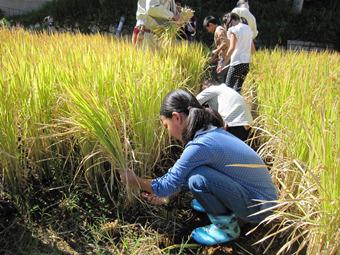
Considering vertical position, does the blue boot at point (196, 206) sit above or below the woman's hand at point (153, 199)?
below

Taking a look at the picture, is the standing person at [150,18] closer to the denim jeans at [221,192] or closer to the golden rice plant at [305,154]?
the golden rice plant at [305,154]

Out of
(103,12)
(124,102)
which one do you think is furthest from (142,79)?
(103,12)

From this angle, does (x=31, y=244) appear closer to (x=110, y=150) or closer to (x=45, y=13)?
(x=110, y=150)

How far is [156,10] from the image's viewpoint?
323 cm

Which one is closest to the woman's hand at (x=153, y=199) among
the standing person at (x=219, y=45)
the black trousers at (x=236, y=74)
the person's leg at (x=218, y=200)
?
the person's leg at (x=218, y=200)

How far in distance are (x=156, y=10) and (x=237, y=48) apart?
851 mm

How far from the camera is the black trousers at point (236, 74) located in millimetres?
3662

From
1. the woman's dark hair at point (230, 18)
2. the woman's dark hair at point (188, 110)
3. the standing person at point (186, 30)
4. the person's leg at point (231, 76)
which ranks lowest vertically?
the person's leg at point (231, 76)

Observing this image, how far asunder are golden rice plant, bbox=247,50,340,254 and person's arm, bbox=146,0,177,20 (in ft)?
3.25

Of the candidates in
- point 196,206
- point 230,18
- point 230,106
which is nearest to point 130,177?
point 196,206

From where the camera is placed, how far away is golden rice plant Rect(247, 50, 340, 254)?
127cm

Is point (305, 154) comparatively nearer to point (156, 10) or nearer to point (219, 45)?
point (156, 10)

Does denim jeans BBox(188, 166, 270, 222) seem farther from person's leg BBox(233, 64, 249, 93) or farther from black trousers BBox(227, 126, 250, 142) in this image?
person's leg BBox(233, 64, 249, 93)

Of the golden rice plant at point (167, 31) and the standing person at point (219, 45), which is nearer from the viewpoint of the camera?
the golden rice plant at point (167, 31)
